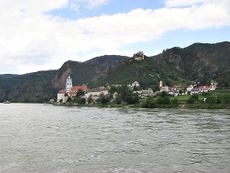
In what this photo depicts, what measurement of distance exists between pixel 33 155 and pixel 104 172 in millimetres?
7529

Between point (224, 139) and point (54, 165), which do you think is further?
point (224, 139)

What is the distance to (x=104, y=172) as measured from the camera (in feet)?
69.9

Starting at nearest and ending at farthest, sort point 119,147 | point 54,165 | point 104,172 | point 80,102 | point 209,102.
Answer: point 104,172 → point 54,165 → point 119,147 → point 209,102 → point 80,102

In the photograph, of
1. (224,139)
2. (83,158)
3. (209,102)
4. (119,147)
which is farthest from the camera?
(209,102)

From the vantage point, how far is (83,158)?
84.0 ft

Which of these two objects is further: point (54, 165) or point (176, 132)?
point (176, 132)

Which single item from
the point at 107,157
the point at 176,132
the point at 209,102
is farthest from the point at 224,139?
the point at 209,102

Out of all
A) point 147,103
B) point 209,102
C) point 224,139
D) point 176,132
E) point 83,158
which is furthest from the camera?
point 147,103

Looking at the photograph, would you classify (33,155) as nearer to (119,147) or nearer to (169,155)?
(119,147)

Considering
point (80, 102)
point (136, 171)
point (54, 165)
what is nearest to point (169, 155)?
point (136, 171)

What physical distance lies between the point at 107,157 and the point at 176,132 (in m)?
16.1

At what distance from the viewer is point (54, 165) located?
23391 millimetres

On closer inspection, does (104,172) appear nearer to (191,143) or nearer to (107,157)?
(107,157)

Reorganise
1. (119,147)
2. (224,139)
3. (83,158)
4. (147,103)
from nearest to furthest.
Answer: (83,158) → (119,147) → (224,139) → (147,103)
